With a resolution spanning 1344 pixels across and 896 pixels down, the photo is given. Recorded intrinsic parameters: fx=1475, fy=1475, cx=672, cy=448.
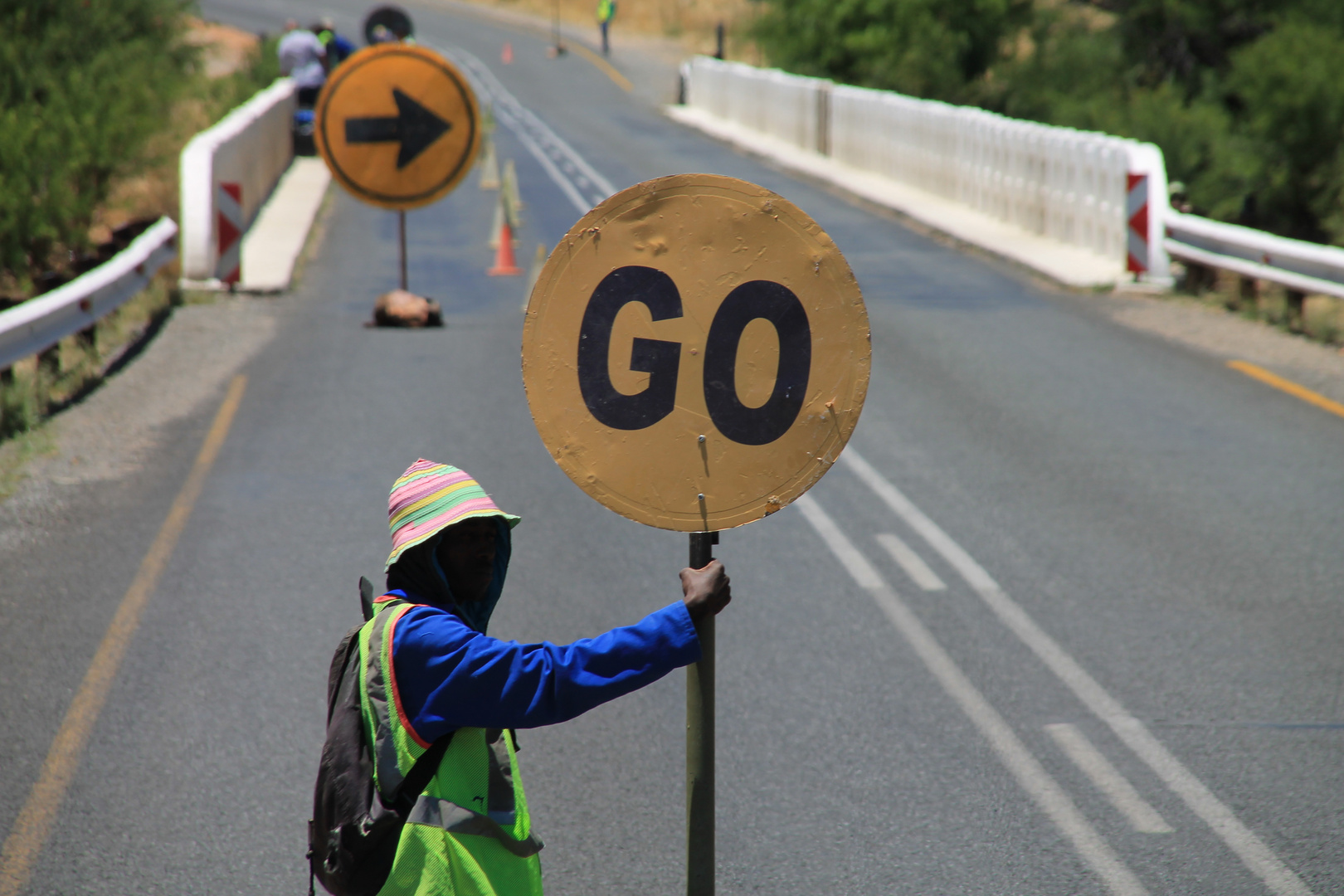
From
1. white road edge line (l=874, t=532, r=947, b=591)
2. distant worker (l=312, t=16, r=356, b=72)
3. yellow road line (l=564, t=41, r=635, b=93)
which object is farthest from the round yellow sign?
yellow road line (l=564, t=41, r=635, b=93)

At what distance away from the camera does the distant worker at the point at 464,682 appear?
2916mm

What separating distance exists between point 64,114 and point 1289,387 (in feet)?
45.5

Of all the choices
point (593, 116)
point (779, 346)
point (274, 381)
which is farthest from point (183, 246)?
point (593, 116)

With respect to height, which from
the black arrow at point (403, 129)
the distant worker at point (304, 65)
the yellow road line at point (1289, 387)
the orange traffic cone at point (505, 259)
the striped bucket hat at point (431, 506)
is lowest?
the yellow road line at point (1289, 387)

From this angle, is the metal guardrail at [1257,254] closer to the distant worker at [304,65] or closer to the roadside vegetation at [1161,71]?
the roadside vegetation at [1161,71]

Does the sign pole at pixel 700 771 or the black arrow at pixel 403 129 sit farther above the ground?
the black arrow at pixel 403 129

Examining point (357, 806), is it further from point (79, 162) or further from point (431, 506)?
point (79, 162)

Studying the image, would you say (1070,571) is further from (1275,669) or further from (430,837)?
(430,837)

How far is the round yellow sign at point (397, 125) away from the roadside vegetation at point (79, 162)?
2.66 m

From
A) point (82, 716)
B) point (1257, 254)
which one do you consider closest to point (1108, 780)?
point (82, 716)

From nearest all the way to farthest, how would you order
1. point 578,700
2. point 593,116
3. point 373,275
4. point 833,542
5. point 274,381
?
point 578,700
point 833,542
point 274,381
point 373,275
point 593,116

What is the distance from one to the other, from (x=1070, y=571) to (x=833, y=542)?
1416 mm

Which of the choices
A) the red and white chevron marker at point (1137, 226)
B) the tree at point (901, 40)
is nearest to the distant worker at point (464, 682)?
the red and white chevron marker at point (1137, 226)

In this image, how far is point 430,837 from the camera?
2.96m
